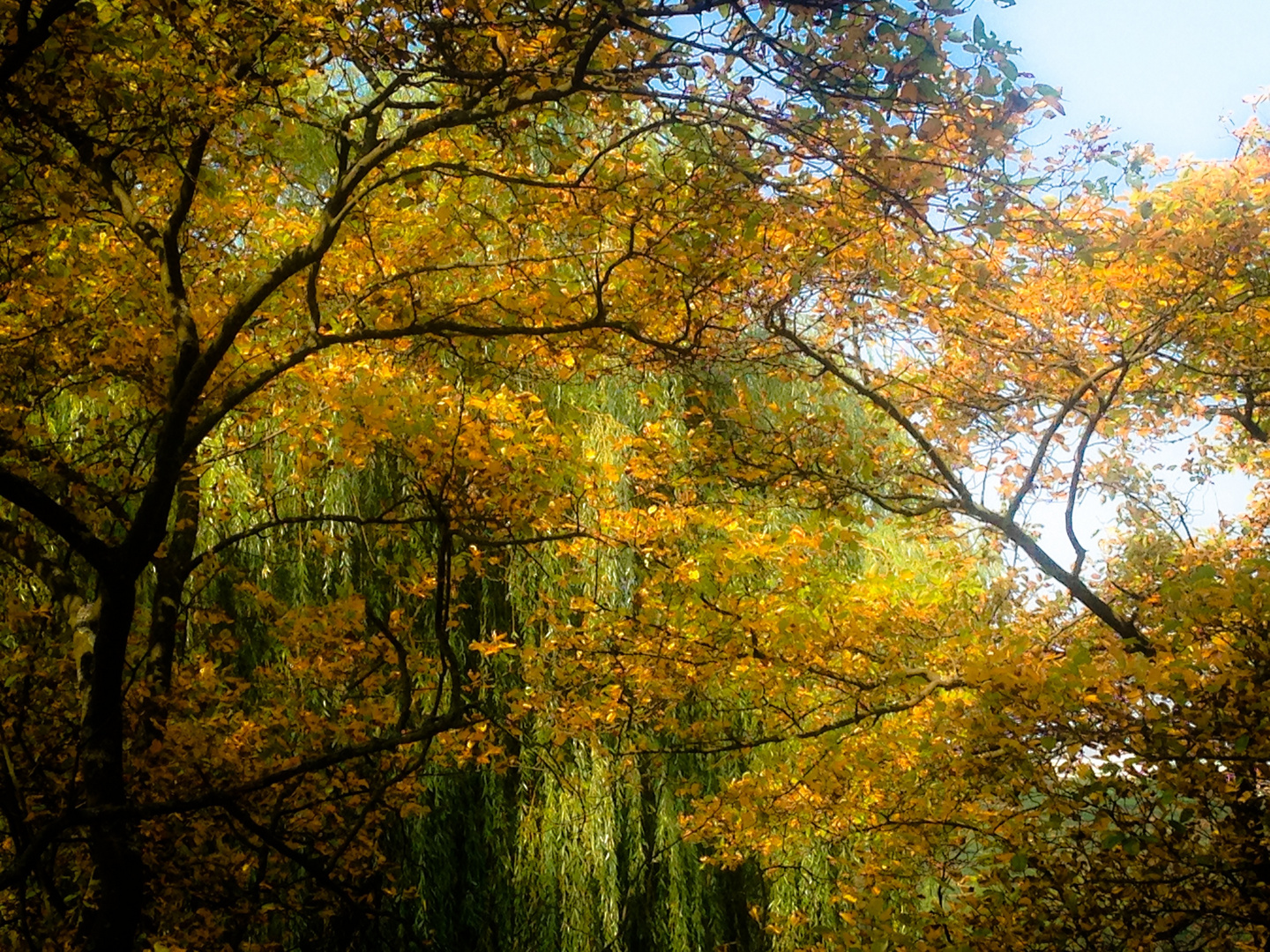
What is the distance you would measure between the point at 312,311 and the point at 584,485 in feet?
7.24

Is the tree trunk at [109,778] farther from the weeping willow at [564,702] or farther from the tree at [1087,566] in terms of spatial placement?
the tree at [1087,566]

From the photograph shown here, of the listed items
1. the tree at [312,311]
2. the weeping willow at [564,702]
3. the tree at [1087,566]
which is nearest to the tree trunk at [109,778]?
the tree at [312,311]

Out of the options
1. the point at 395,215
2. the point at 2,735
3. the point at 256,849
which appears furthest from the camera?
the point at 395,215

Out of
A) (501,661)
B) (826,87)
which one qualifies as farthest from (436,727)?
(501,661)

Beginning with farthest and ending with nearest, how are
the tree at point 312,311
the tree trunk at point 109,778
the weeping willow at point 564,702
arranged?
the weeping willow at point 564,702 → the tree trunk at point 109,778 → the tree at point 312,311

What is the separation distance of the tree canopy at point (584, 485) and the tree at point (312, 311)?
3 cm

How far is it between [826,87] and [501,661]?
164 inches

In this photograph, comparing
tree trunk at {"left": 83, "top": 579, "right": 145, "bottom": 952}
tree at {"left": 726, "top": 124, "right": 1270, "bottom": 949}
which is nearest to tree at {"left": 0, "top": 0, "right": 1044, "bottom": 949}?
tree trunk at {"left": 83, "top": 579, "right": 145, "bottom": 952}

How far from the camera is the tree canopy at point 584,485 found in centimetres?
278

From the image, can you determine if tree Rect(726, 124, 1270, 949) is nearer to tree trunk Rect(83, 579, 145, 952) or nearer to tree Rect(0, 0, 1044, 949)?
tree Rect(0, 0, 1044, 949)

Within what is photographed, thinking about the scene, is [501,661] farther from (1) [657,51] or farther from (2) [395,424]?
(1) [657,51]

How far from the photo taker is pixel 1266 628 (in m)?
2.88

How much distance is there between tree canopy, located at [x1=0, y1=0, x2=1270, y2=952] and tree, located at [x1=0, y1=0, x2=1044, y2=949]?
0.09 ft

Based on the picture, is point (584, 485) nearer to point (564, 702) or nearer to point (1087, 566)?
point (564, 702)
